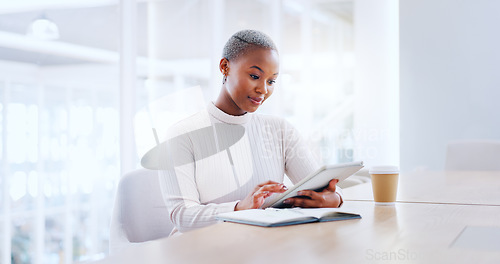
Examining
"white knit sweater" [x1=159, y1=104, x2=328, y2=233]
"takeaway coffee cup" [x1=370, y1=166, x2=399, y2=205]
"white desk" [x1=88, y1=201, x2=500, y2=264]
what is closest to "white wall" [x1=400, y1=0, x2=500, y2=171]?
"white knit sweater" [x1=159, y1=104, x2=328, y2=233]

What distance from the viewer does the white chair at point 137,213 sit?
1.65 m

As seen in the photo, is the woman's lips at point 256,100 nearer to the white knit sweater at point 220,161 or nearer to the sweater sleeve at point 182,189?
the white knit sweater at point 220,161

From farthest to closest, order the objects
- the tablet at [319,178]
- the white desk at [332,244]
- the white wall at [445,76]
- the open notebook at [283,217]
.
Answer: the white wall at [445,76] → the tablet at [319,178] → the open notebook at [283,217] → the white desk at [332,244]

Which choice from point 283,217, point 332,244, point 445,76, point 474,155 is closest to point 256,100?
point 283,217

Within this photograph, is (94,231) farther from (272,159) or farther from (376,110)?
(376,110)

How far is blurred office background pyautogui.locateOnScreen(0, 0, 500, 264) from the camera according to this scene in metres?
2.53

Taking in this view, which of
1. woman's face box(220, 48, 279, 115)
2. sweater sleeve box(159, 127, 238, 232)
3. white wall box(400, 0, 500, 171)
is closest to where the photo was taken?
Answer: sweater sleeve box(159, 127, 238, 232)

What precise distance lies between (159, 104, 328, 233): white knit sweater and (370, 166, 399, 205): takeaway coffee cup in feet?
1.27

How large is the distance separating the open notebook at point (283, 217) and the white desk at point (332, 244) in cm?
2

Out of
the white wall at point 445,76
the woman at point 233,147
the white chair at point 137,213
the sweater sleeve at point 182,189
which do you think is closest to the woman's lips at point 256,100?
the woman at point 233,147

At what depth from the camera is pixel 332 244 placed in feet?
2.84

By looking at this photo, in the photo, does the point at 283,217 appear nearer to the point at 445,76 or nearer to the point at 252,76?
the point at 252,76

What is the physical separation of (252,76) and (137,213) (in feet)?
1.90

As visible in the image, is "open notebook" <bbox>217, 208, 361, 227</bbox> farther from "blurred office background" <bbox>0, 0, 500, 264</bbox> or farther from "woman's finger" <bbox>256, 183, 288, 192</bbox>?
"blurred office background" <bbox>0, 0, 500, 264</bbox>
